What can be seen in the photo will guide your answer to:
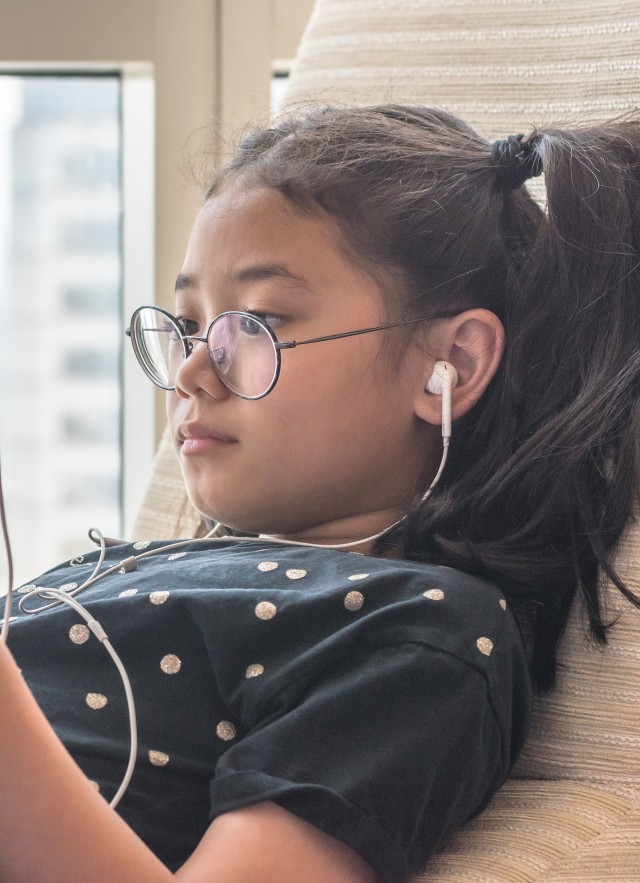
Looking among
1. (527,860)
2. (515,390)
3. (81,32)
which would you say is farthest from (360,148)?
(81,32)

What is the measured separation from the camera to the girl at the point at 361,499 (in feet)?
1.86

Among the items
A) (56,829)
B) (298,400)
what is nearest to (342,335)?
(298,400)

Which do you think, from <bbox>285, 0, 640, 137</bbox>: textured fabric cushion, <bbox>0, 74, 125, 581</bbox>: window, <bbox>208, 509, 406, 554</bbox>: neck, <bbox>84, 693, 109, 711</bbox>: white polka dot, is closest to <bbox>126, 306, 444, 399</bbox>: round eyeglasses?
<bbox>208, 509, 406, 554</bbox>: neck

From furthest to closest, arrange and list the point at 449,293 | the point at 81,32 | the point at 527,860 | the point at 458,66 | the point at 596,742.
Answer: the point at 81,32 < the point at 458,66 < the point at 449,293 < the point at 596,742 < the point at 527,860

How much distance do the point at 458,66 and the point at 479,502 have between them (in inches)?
21.1

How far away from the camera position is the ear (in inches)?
32.1

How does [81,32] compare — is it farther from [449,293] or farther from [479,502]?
[479,502]

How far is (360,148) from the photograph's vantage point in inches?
33.4

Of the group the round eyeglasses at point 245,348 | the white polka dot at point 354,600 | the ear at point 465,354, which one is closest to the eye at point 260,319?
the round eyeglasses at point 245,348

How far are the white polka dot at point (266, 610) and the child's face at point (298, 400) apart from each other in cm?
17

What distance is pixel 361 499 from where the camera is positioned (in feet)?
2.66

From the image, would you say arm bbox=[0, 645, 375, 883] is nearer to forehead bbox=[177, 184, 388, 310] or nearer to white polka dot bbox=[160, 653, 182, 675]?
white polka dot bbox=[160, 653, 182, 675]

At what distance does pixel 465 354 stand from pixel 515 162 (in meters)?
0.17

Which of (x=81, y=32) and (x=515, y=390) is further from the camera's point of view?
(x=81, y=32)
